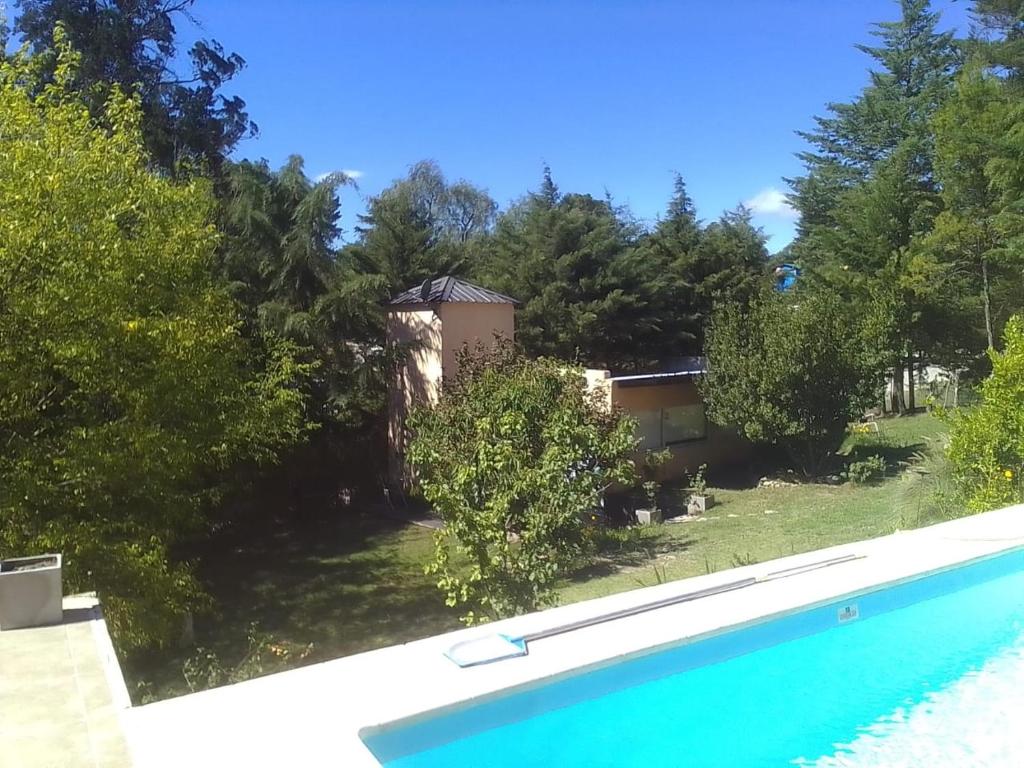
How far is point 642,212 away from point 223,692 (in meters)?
31.2

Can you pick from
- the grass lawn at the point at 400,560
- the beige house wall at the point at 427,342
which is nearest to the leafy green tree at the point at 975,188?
the grass lawn at the point at 400,560

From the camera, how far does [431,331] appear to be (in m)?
18.6

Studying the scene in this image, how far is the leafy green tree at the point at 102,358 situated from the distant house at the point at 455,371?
8457 mm

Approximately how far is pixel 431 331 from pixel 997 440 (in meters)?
12.0

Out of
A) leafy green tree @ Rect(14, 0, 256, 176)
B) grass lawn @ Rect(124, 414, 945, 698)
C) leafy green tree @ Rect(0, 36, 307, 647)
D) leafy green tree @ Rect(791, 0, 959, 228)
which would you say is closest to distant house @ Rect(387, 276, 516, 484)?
grass lawn @ Rect(124, 414, 945, 698)

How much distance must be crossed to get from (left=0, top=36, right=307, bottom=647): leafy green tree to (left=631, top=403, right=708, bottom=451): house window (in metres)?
10.2

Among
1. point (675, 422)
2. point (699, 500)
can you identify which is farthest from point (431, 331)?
point (699, 500)

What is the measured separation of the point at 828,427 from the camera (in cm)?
1711

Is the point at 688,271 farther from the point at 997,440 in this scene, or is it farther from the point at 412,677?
the point at 412,677

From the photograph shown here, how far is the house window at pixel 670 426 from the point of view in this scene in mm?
17969

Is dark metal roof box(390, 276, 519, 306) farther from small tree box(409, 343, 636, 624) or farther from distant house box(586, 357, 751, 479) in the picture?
small tree box(409, 343, 636, 624)

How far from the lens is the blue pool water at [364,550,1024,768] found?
472cm

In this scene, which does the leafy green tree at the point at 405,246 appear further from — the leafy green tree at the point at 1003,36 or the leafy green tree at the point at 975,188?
the leafy green tree at the point at 1003,36

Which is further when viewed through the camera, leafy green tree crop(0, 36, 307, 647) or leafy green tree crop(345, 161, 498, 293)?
leafy green tree crop(345, 161, 498, 293)
